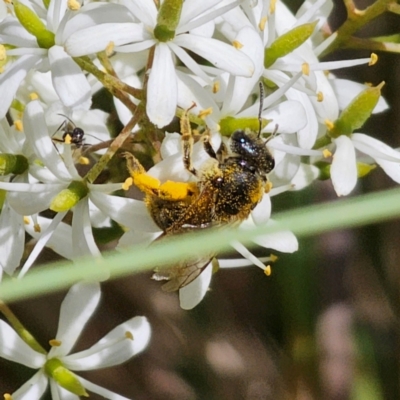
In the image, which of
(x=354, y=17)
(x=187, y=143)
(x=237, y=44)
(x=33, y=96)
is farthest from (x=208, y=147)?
(x=354, y=17)

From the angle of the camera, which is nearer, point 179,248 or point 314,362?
point 179,248

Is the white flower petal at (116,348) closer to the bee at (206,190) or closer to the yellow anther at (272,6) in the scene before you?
the bee at (206,190)

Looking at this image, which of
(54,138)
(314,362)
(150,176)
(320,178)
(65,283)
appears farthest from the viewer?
(314,362)

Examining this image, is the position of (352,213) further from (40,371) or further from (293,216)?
(40,371)

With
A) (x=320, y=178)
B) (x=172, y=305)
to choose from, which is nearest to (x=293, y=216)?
(x=320, y=178)

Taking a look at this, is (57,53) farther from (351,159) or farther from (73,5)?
(351,159)

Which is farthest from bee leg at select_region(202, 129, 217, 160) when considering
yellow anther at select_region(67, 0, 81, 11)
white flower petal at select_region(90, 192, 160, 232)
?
yellow anther at select_region(67, 0, 81, 11)

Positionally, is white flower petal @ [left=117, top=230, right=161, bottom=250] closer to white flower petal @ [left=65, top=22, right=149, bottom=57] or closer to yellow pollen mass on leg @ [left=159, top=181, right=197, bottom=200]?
yellow pollen mass on leg @ [left=159, top=181, right=197, bottom=200]
